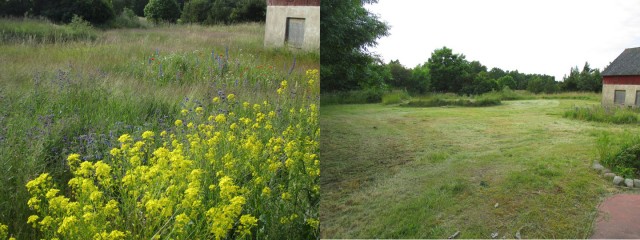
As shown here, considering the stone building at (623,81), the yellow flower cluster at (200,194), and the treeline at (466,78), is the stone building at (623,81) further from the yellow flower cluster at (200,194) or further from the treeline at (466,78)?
the yellow flower cluster at (200,194)

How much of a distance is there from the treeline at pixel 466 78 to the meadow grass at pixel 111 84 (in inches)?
33.5

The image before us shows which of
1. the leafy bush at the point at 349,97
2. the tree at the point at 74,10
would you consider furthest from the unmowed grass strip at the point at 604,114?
the tree at the point at 74,10

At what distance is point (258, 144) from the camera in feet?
8.32

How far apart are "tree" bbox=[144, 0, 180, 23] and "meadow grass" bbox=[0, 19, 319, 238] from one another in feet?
0.32

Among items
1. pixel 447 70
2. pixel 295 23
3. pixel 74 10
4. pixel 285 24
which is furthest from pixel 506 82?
pixel 74 10

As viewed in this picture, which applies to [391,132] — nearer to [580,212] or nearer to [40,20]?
[580,212]

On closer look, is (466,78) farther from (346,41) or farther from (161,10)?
(161,10)

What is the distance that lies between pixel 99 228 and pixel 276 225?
83cm

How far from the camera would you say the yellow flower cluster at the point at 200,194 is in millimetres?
1957

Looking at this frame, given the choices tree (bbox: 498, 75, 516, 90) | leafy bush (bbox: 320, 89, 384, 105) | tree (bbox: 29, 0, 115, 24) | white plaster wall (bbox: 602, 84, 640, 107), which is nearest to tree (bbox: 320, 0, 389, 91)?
leafy bush (bbox: 320, 89, 384, 105)

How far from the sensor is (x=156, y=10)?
13.8 feet

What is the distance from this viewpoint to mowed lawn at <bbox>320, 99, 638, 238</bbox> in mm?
1435

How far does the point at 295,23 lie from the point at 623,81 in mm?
1484

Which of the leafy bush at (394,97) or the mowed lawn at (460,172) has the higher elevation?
the leafy bush at (394,97)
